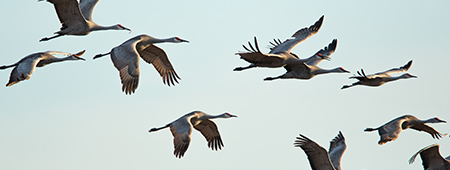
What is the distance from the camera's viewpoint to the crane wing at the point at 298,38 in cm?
2509

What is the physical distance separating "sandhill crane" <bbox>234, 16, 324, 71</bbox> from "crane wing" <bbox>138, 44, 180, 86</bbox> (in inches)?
73.1

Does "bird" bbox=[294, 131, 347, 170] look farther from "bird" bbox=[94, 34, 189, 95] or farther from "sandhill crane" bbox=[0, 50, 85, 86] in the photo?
"sandhill crane" bbox=[0, 50, 85, 86]

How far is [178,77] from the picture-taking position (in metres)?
24.4

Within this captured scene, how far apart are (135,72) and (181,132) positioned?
174 centimetres

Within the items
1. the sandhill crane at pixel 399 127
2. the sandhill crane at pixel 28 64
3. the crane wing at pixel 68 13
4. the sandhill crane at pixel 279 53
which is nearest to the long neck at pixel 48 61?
the sandhill crane at pixel 28 64

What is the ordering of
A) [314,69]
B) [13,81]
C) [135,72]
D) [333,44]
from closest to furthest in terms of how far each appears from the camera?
[13,81], [135,72], [314,69], [333,44]

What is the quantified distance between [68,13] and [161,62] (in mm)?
3255

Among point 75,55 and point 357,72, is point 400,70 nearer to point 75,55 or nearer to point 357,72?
point 357,72

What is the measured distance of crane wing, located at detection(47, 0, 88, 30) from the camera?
21.6m

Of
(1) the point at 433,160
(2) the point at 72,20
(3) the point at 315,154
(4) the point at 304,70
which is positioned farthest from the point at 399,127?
(2) the point at 72,20

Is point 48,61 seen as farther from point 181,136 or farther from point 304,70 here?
point 304,70

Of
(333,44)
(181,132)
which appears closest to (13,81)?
(181,132)

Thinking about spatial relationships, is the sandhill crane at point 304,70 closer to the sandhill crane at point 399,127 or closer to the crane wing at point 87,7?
the sandhill crane at point 399,127

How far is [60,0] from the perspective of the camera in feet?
70.2
